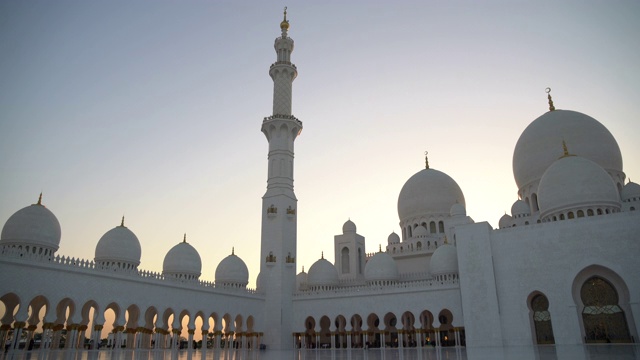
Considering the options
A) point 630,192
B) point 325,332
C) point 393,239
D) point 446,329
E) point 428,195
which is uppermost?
point 428,195

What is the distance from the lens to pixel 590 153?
78.4 feet

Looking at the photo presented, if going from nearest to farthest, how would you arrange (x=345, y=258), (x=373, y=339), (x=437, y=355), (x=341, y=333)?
1. (x=437, y=355)
2. (x=341, y=333)
3. (x=373, y=339)
4. (x=345, y=258)

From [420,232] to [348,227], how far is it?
5.36 m

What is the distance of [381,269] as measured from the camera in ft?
86.2

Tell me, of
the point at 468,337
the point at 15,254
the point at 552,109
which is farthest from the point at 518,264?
the point at 15,254

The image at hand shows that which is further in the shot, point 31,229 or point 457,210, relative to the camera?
point 457,210

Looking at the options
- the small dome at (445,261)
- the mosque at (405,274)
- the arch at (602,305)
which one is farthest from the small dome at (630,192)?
the small dome at (445,261)

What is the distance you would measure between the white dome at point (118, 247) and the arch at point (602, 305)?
1996 centimetres

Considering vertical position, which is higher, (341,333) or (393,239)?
(393,239)

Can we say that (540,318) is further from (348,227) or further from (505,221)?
(348,227)

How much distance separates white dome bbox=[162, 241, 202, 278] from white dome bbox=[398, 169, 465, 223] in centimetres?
1467

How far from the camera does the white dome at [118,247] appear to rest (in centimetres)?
2162

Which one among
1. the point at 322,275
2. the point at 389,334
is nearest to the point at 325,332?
the point at 322,275

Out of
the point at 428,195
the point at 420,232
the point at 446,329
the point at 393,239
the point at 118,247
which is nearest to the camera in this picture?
the point at 118,247
